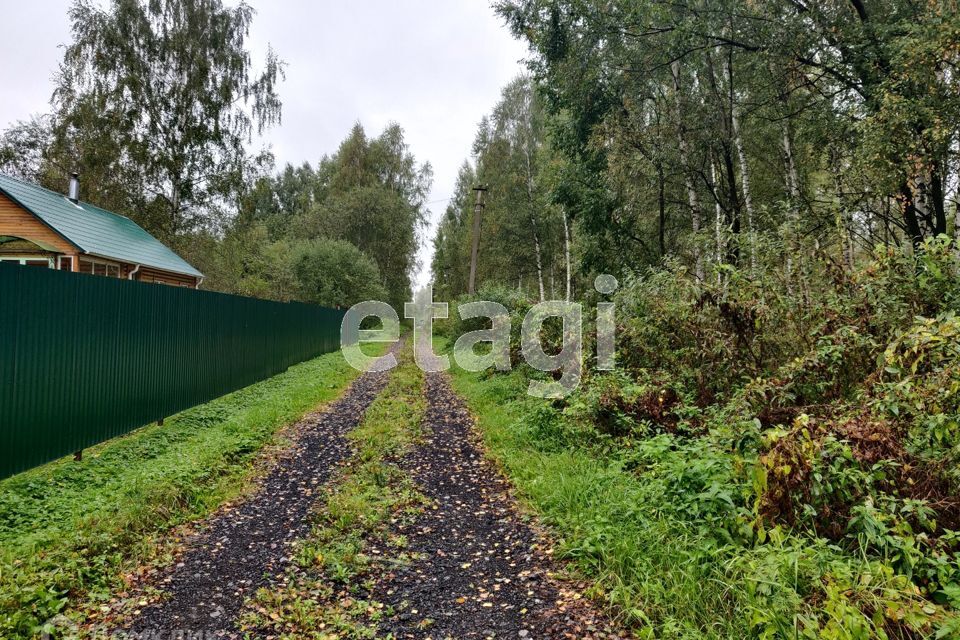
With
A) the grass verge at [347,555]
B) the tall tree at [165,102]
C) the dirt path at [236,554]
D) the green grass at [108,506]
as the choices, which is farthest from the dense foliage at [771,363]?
the tall tree at [165,102]

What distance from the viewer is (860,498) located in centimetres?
266

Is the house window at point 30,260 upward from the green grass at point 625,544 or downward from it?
upward

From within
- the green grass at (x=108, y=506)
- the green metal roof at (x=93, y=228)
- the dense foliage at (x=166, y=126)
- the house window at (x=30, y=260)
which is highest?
the dense foliage at (x=166, y=126)

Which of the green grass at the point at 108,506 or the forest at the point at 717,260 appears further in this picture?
the green grass at the point at 108,506

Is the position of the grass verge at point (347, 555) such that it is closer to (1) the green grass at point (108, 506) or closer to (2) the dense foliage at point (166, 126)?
(1) the green grass at point (108, 506)

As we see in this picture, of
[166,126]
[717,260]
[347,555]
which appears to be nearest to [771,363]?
[347,555]

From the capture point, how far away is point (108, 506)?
3.67 meters

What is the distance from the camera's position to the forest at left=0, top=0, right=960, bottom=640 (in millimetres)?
2525

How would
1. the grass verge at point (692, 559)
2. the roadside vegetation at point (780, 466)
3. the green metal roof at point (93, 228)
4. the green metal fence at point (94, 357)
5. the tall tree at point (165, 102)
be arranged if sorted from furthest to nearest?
the tall tree at point (165, 102), the green metal roof at point (93, 228), the green metal fence at point (94, 357), the roadside vegetation at point (780, 466), the grass verge at point (692, 559)

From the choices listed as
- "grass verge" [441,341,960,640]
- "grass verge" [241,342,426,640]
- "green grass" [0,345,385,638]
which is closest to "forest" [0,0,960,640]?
"grass verge" [441,341,960,640]

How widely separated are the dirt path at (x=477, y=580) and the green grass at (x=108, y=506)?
66.4 inches

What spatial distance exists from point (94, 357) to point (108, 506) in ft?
6.40

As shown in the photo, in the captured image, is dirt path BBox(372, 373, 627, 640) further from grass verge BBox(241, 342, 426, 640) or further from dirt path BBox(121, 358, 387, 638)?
dirt path BBox(121, 358, 387, 638)

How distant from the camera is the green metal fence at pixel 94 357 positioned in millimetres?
3949
